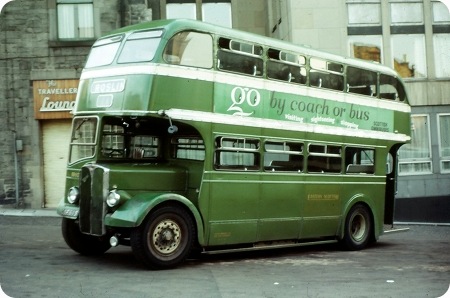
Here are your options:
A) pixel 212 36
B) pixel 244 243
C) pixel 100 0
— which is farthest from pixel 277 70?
pixel 100 0

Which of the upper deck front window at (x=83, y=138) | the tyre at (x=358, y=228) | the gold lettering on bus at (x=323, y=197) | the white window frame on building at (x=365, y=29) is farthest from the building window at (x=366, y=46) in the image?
the upper deck front window at (x=83, y=138)

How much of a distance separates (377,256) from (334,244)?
6.41ft

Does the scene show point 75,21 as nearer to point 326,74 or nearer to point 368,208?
point 326,74

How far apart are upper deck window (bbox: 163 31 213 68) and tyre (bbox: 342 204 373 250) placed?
5.10m

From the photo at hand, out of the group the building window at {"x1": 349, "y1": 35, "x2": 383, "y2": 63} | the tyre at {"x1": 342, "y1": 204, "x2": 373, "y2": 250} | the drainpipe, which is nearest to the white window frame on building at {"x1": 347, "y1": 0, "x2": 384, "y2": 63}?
the building window at {"x1": 349, "y1": 35, "x2": 383, "y2": 63}

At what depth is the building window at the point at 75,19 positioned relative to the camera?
68.3ft

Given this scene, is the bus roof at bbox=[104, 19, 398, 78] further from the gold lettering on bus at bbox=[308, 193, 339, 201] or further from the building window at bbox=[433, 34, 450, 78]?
the building window at bbox=[433, 34, 450, 78]

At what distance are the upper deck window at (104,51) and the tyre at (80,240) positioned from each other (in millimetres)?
2743

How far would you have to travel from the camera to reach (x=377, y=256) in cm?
1222

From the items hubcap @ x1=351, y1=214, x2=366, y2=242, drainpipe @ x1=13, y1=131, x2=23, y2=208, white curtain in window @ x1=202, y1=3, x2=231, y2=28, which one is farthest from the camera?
white curtain in window @ x1=202, y1=3, x2=231, y2=28

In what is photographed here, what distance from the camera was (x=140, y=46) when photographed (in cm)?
1000

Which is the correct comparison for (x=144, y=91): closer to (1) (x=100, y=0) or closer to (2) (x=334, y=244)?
(2) (x=334, y=244)

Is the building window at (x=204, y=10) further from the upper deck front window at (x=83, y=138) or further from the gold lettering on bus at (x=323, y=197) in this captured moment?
the upper deck front window at (x=83, y=138)

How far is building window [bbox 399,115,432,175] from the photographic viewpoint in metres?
21.8
